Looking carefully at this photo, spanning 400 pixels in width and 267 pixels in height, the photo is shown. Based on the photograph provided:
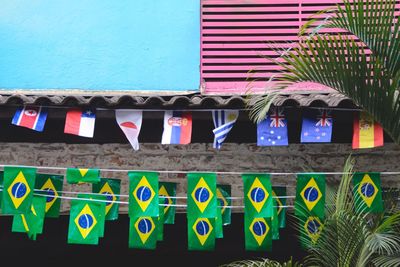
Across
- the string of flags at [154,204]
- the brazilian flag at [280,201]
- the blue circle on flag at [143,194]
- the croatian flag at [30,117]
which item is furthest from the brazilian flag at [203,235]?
the croatian flag at [30,117]

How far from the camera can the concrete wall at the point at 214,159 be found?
8.29 m

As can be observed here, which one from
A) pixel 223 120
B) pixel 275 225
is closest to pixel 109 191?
pixel 223 120

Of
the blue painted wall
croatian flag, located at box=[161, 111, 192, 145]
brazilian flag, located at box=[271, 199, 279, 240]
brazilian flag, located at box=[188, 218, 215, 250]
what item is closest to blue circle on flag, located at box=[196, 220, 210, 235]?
brazilian flag, located at box=[188, 218, 215, 250]

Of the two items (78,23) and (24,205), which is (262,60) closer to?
(78,23)

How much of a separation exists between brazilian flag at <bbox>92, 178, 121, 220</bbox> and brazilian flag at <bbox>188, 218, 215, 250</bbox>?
0.80 m

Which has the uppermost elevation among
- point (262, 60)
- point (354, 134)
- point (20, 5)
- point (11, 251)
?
point (20, 5)

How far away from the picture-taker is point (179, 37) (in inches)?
341

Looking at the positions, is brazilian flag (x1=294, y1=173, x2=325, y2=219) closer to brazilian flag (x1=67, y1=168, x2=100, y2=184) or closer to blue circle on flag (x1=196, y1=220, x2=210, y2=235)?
blue circle on flag (x1=196, y1=220, x2=210, y2=235)

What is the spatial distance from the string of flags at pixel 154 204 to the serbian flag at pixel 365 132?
29 cm

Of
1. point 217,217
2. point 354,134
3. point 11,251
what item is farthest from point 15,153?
point 354,134

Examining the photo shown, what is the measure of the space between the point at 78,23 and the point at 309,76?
341cm

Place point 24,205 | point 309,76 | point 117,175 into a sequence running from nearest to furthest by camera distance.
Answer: point 309,76 → point 24,205 → point 117,175

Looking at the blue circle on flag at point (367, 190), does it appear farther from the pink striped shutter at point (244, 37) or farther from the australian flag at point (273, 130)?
the pink striped shutter at point (244, 37)

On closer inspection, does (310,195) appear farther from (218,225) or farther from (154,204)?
(154,204)
